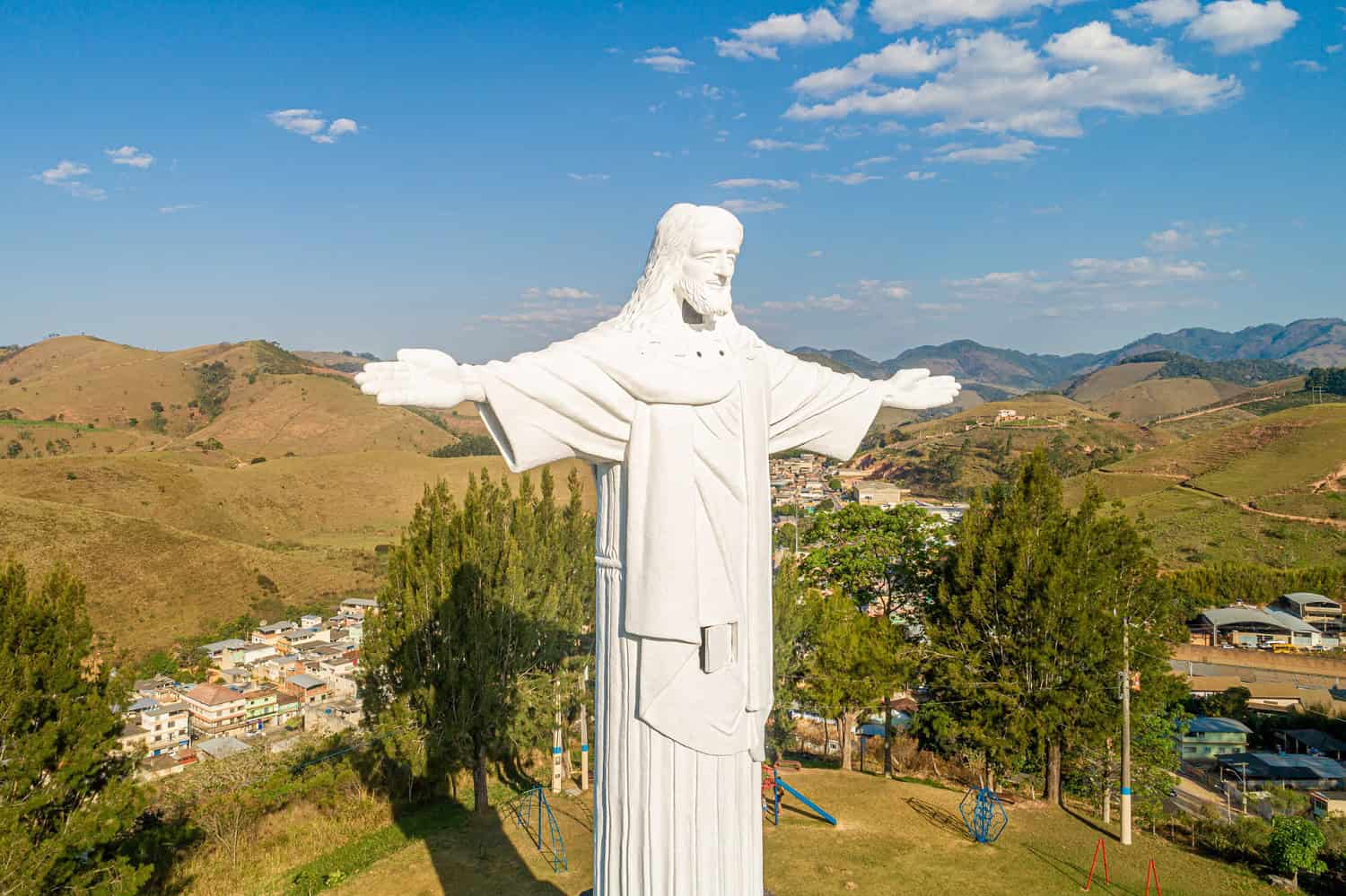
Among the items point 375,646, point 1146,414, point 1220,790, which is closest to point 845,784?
point 375,646

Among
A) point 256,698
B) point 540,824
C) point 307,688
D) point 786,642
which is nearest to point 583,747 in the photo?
point 540,824

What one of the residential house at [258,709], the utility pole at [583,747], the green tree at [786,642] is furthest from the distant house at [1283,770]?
the residential house at [258,709]

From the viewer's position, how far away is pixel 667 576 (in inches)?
161

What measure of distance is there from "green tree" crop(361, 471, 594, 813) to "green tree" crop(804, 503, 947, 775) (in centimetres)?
849

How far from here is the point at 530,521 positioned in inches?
771

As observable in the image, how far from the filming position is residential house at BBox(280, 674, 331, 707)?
41.0m

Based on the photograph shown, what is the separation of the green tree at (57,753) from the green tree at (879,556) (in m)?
16.6

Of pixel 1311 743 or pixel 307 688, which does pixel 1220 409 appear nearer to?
pixel 1311 743

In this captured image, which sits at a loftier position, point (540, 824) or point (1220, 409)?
point (1220, 409)

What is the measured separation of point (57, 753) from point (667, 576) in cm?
994

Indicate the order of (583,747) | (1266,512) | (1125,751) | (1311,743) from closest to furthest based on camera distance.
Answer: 1. (1125,751)
2. (583,747)
3. (1311,743)
4. (1266,512)

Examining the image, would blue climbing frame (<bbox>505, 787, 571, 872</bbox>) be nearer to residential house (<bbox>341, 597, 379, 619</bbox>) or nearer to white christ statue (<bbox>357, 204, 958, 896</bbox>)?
white christ statue (<bbox>357, 204, 958, 896</bbox>)

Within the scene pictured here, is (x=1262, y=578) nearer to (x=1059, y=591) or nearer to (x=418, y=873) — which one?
(x=1059, y=591)

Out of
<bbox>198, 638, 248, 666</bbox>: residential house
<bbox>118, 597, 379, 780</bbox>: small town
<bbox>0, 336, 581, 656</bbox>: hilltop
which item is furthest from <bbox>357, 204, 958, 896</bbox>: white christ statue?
<bbox>198, 638, 248, 666</bbox>: residential house
